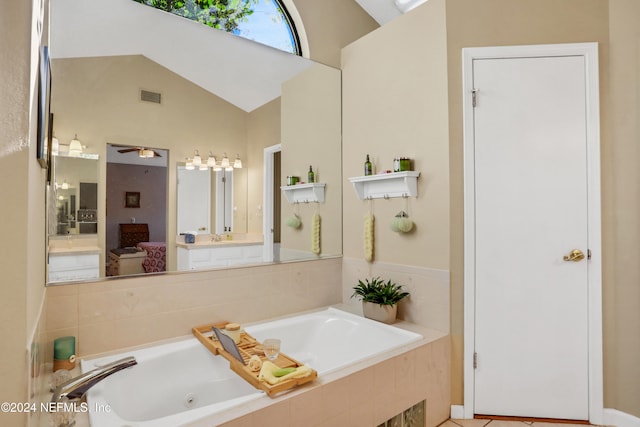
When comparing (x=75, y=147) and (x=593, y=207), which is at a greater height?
(x=75, y=147)

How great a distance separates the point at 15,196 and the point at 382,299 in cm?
197

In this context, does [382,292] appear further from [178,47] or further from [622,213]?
[178,47]

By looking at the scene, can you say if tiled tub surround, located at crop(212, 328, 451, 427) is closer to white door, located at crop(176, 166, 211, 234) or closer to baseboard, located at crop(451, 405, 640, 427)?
baseboard, located at crop(451, 405, 640, 427)

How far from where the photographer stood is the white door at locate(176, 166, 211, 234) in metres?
2.12

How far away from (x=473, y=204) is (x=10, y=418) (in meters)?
2.16

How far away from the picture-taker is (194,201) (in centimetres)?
217

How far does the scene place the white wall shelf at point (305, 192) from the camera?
269 cm

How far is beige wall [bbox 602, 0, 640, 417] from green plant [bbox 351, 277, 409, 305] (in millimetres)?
1134

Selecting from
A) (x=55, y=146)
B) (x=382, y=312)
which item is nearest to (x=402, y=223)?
(x=382, y=312)

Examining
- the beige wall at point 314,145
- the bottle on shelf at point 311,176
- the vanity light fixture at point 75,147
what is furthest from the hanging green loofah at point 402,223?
the vanity light fixture at point 75,147

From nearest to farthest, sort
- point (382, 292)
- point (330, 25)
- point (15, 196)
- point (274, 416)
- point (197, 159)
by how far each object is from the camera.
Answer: point (15, 196) < point (274, 416) < point (197, 159) < point (382, 292) < point (330, 25)

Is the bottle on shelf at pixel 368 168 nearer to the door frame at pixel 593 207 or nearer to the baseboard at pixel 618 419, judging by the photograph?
the door frame at pixel 593 207

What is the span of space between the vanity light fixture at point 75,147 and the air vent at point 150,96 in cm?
40

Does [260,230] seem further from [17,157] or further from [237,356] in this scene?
[17,157]
